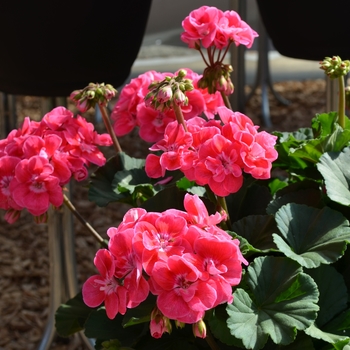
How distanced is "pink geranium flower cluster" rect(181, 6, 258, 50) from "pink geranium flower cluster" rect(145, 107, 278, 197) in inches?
8.5

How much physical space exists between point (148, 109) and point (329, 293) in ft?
1.26

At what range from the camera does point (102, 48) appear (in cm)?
148

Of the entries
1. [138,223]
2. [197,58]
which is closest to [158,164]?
[138,223]

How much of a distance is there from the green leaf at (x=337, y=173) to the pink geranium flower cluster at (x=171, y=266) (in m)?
0.23

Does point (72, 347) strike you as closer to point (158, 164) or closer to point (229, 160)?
A: point (158, 164)

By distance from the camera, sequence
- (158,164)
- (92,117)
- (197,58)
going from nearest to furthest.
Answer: (158,164) → (92,117) → (197,58)

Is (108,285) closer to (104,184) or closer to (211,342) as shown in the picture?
(211,342)

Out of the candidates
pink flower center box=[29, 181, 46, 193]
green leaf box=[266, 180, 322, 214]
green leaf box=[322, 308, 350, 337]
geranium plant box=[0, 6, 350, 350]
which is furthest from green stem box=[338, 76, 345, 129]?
pink flower center box=[29, 181, 46, 193]

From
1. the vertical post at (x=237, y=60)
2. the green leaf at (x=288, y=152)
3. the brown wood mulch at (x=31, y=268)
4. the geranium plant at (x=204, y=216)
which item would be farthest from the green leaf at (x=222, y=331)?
the vertical post at (x=237, y=60)

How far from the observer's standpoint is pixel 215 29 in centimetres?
103

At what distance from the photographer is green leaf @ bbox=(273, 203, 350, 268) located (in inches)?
32.8

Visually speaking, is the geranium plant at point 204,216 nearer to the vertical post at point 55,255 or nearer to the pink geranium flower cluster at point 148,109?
the pink geranium flower cluster at point 148,109

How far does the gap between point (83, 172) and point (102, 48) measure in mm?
538

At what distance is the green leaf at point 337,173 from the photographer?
89 cm
